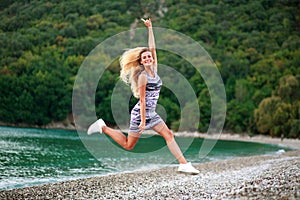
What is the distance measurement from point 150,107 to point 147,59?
1023 mm

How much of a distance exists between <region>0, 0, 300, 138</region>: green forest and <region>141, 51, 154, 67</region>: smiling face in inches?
2798

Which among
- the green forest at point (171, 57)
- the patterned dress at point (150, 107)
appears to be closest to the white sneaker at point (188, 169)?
the patterned dress at point (150, 107)

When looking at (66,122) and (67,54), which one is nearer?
(66,122)

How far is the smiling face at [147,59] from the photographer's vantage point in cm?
912

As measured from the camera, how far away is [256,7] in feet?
482

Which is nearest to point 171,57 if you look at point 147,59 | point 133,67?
point 133,67

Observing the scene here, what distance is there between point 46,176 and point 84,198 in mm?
9582

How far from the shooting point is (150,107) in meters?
9.25

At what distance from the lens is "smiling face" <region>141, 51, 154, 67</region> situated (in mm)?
9125

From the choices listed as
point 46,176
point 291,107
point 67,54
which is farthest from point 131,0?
point 46,176

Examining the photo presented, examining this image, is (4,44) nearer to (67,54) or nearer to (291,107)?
(67,54)

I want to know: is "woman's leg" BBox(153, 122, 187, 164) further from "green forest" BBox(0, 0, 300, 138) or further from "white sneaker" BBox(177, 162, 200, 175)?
"green forest" BBox(0, 0, 300, 138)

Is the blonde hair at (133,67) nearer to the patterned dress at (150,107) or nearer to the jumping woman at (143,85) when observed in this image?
the jumping woman at (143,85)

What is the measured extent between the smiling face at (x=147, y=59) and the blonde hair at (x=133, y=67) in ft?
0.35
